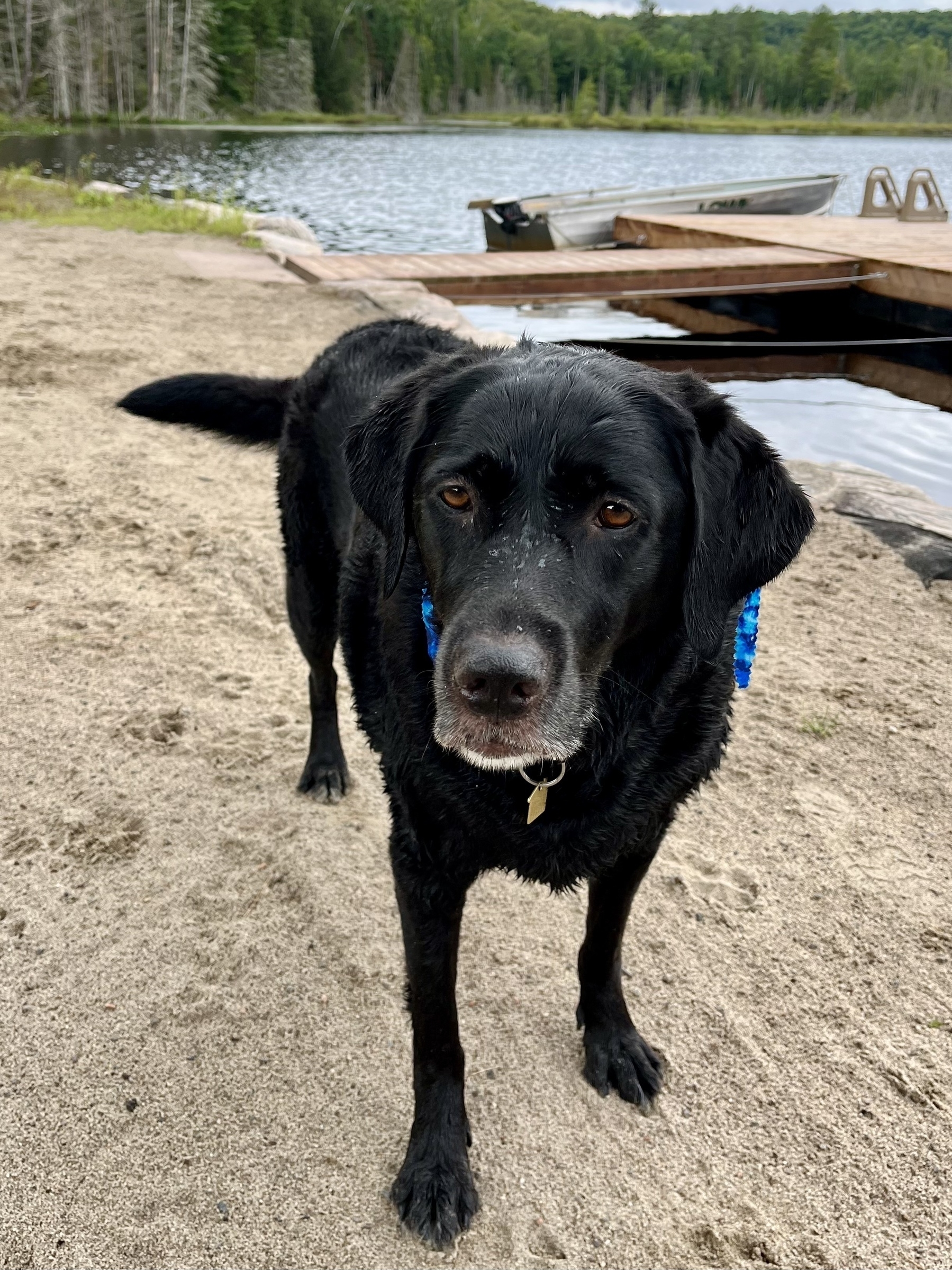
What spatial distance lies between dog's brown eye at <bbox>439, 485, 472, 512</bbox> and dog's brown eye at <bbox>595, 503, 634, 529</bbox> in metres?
0.25

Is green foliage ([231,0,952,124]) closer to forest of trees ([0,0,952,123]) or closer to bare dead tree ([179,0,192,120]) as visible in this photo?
forest of trees ([0,0,952,123])

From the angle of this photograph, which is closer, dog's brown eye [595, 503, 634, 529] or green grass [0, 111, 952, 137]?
dog's brown eye [595, 503, 634, 529]

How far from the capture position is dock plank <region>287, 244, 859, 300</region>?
1038cm

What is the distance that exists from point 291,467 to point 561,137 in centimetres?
8240

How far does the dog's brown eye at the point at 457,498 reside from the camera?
70.5 inches

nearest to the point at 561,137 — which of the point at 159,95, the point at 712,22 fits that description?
the point at 159,95

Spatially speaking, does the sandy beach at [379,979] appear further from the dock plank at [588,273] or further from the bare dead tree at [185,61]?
the bare dead tree at [185,61]

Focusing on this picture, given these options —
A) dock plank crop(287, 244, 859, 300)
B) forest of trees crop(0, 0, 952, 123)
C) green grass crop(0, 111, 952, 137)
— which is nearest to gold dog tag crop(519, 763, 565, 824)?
dock plank crop(287, 244, 859, 300)

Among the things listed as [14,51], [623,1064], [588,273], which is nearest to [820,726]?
[623,1064]

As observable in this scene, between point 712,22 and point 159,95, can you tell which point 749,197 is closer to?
point 159,95

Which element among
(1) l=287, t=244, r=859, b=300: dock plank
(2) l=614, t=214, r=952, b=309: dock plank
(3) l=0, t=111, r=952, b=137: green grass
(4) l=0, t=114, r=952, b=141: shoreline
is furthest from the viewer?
(3) l=0, t=111, r=952, b=137: green grass

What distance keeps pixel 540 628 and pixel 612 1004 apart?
48.1 inches

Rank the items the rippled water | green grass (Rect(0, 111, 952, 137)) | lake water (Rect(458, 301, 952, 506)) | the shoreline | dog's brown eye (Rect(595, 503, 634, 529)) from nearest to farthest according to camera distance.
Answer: dog's brown eye (Rect(595, 503, 634, 529)), lake water (Rect(458, 301, 952, 506)), the rippled water, the shoreline, green grass (Rect(0, 111, 952, 137))

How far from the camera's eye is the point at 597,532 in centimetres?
175
